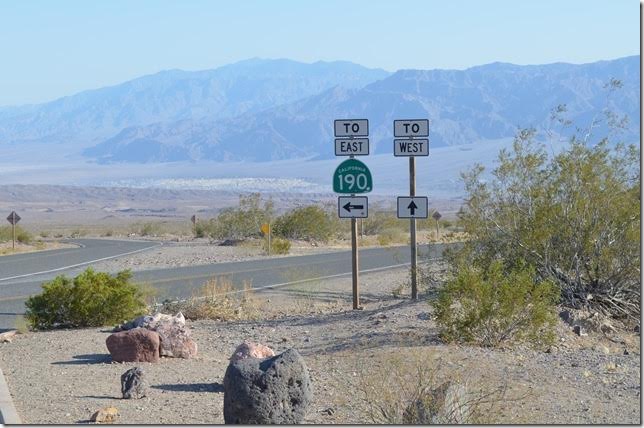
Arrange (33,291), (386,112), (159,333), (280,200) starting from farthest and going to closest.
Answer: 1. (386,112)
2. (280,200)
3. (33,291)
4. (159,333)

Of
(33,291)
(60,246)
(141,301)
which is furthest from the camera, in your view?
(60,246)

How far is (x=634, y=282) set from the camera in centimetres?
1677

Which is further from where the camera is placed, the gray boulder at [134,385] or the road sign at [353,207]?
the road sign at [353,207]

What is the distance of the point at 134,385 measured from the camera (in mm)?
10977

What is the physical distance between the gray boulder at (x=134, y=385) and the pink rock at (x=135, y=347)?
84.1 inches

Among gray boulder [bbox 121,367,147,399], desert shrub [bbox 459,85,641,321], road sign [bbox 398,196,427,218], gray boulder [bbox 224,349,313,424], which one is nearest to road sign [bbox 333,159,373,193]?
road sign [bbox 398,196,427,218]

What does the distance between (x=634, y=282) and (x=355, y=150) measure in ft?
15.4

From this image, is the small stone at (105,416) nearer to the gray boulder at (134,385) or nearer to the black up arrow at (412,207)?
the gray boulder at (134,385)

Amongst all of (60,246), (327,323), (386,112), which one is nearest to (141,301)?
(327,323)

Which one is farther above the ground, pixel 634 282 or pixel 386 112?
pixel 386 112

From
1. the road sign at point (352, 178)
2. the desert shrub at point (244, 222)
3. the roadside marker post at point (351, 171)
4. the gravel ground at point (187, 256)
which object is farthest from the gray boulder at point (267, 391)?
the desert shrub at point (244, 222)

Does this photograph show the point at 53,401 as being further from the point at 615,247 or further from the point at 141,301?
the point at 615,247

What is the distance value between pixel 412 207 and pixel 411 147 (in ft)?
3.13

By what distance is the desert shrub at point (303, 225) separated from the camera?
153 ft
